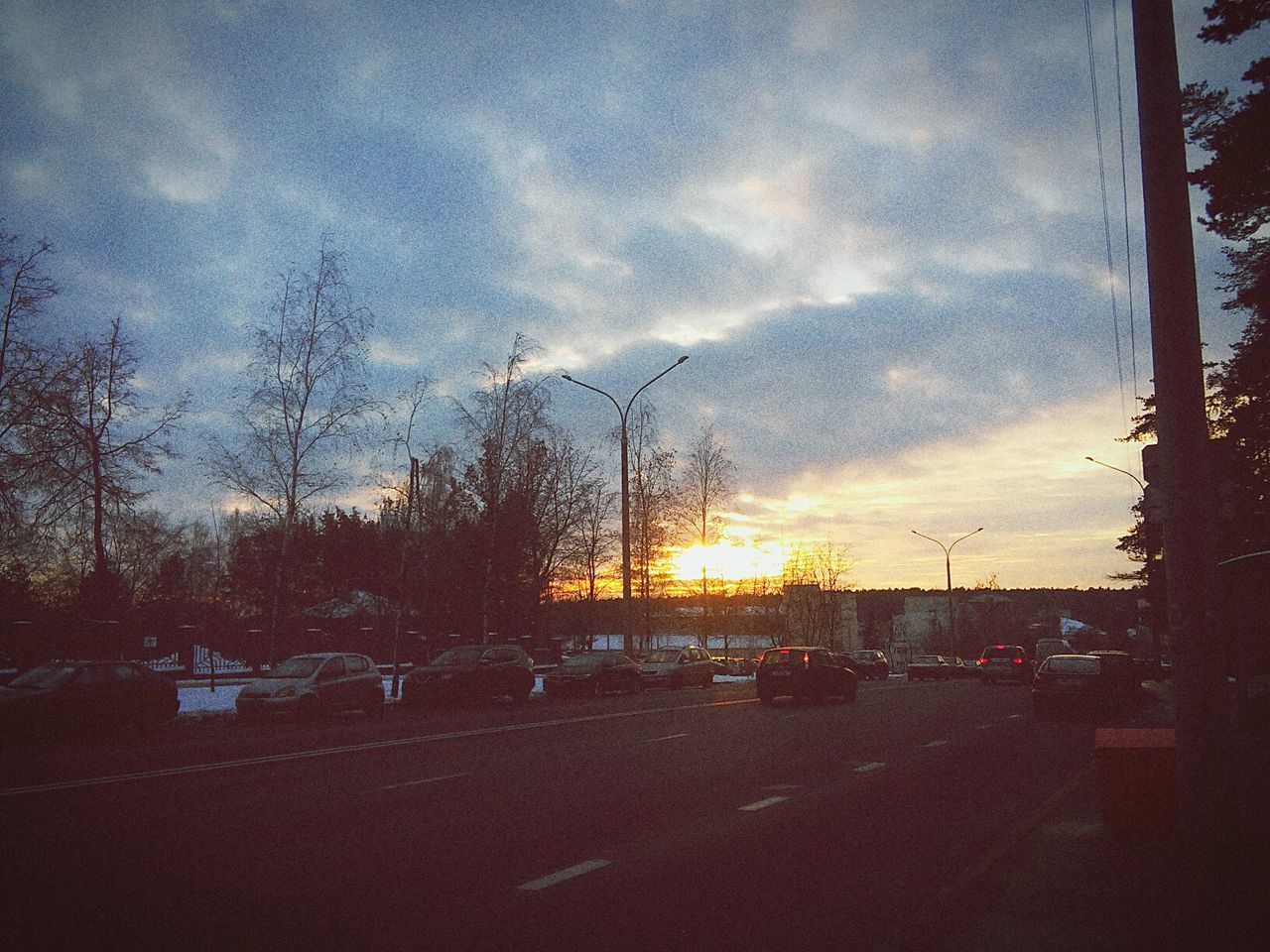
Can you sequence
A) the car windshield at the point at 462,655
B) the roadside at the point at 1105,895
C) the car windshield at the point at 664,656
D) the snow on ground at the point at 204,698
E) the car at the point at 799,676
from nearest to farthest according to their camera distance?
the roadside at the point at 1105,895 < the snow on ground at the point at 204,698 < the car at the point at 799,676 < the car windshield at the point at 462,655 < the car windshield at the point at 664,656

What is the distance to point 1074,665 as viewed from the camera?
22719mm

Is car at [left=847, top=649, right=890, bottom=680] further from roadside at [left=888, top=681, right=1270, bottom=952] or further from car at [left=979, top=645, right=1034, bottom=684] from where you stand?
roadside at [left=888, top=681, right=1270, bottom=952]

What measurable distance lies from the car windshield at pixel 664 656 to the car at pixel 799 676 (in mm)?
11058

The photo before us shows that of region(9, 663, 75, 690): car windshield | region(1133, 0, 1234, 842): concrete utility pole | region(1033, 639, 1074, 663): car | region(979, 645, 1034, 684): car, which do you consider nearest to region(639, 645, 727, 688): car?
region(979, 645, 1034, 684): car

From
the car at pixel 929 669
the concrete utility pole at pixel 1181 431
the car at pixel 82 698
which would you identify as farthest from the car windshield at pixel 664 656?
the concrete utility pole at pixel 1181 431

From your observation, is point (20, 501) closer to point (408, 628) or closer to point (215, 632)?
point (215, 632)

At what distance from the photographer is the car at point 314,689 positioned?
21.3 meters

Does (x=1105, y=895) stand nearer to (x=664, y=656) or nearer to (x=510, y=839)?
(x=510, y=839)

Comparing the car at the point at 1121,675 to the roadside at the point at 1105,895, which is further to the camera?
the car at the point at 1121,675

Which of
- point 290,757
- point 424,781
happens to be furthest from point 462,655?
point 424,781

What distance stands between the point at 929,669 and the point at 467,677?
116ft

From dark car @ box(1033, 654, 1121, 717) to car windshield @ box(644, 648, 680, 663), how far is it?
17232 millimetres

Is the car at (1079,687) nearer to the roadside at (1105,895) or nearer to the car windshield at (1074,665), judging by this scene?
the car windshield at (1074,665)

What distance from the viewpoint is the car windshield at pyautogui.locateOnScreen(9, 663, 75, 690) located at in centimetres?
1803
